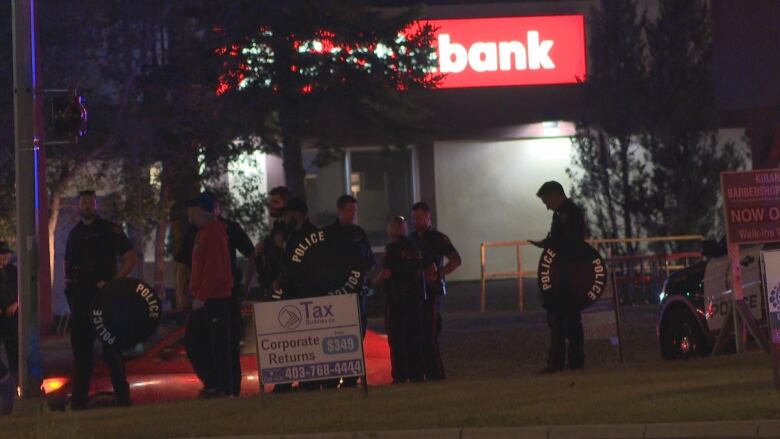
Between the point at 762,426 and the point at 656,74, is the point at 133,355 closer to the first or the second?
the point at 762,426

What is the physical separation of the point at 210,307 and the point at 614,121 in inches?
646

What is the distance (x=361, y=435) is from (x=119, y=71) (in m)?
13.4

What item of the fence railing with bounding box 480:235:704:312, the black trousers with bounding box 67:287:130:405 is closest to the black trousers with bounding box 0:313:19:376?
the black trousers with bounding box 67:287:130:405

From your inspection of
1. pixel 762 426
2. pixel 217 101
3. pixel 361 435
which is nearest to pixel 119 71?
pixel 217 101

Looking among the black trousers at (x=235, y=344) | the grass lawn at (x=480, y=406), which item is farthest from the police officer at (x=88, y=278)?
the black trousers at (x=235, y=344)

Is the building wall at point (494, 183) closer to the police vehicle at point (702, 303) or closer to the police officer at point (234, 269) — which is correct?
the police vehicle at point (702, 303)

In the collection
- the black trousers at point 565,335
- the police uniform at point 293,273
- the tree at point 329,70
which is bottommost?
A: the black trousers at point 565,335

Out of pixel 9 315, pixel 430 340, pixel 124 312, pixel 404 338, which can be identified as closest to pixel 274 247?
pixel 404 338

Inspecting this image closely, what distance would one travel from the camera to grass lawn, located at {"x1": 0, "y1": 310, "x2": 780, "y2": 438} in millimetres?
9547

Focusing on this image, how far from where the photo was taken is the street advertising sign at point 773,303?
10.1 m

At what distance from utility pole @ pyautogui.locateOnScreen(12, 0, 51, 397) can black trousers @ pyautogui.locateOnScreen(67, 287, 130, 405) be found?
1.06 meters

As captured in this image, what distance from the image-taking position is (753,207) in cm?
1231

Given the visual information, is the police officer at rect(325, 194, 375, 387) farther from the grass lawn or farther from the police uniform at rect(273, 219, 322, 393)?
the grass lawn

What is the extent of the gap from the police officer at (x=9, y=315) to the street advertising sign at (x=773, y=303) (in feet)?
25.1
